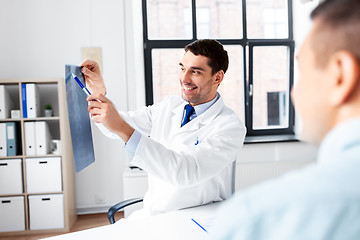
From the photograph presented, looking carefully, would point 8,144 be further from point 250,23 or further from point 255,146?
point 250,23

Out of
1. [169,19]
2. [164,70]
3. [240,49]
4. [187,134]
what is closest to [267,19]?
[240,49]

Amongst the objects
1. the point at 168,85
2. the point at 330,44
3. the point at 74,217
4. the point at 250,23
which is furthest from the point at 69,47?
the point at 330,44

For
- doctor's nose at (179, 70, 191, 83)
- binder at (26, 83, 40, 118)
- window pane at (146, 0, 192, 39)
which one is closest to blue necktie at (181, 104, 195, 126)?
doctor's nose at (179, 70, 191, 83)

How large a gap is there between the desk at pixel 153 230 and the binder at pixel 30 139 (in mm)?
2126

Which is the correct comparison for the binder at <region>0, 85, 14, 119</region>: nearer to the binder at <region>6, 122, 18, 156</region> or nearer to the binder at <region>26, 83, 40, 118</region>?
the binder at <region>6, 122, 18, 156</region>

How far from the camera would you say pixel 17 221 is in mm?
3242

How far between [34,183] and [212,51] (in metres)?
2.31

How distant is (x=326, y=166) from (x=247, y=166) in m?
3.39

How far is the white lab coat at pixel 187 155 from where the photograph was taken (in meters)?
1.36

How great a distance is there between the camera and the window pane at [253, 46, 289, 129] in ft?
13.6

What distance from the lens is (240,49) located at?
13.3 feet

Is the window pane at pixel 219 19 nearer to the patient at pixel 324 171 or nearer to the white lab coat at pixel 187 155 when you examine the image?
the white lab coat at pixel 187 155

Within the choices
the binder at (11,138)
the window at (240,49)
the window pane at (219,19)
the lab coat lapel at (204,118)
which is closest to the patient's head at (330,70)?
the lab coat lapel at (204,118)

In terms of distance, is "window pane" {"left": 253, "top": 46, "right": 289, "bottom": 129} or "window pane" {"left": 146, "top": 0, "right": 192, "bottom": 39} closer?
"window pane" {"left": 146, "top": 0, "right": 192, "bottom": 39}
